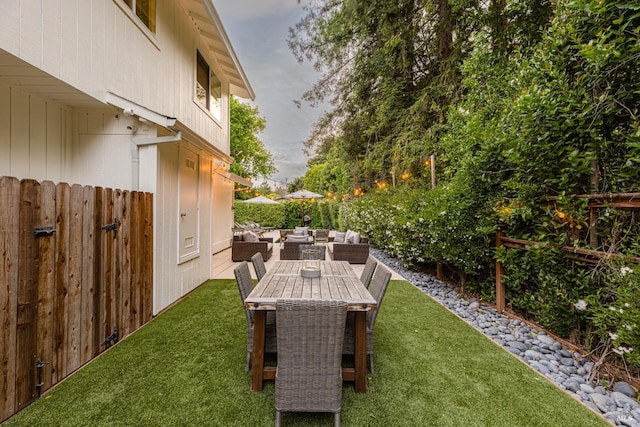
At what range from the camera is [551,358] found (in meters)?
3.18

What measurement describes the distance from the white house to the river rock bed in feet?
16.7

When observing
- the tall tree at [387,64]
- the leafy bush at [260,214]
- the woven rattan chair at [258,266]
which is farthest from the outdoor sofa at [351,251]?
the leafy bush at [260,214]

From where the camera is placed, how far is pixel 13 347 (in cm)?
220

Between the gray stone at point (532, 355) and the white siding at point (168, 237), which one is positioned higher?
the white siding at point (168, 237)

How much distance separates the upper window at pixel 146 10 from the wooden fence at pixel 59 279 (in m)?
2.78

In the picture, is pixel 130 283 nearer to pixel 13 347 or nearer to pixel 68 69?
pixel 13 347

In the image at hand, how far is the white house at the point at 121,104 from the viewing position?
2.84 metres

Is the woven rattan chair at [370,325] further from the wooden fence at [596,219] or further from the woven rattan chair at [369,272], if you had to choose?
the wooden fence at [596,219]

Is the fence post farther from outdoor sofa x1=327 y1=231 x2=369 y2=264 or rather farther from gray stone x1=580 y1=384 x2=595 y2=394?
outdoor sofa x1=327 y1=231 x2=369 y2=264

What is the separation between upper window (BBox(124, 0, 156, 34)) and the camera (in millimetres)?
4049

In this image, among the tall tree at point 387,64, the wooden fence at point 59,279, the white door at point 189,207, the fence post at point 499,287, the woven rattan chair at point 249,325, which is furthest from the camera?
the tall tree at point 387,64

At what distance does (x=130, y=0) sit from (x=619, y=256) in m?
6.72

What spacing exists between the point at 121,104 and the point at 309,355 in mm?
3903

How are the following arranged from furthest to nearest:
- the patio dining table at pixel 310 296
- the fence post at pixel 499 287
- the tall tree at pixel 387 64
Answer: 1. the tall tree at pixel 387 64
2. the fence post at pixel 499 287
3. the patio dining table at pixel 310 296
